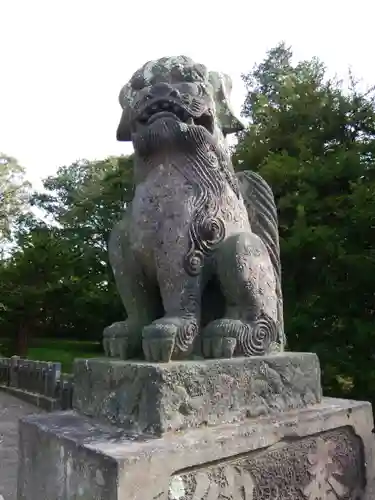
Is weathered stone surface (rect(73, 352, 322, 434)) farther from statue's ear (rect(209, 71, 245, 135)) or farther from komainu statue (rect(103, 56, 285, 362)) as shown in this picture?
statue's ear (rect(209, 71, 245, 135))

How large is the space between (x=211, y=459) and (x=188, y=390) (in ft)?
0.71

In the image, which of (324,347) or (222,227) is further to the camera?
(324,347)

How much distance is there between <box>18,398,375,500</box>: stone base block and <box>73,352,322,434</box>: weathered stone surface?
0.04 metres

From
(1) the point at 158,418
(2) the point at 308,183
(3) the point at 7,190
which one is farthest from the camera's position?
(3) the point at 7,190

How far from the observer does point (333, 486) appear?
1921mm

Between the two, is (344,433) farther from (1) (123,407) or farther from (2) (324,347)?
(2) (324,347)

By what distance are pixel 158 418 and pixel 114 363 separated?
0.94ft

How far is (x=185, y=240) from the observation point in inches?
72.7

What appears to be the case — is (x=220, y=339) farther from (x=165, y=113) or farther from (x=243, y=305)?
(x=165, y=113)

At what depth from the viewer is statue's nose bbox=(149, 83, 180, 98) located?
1929 mm

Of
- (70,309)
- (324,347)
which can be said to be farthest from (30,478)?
(70,309)

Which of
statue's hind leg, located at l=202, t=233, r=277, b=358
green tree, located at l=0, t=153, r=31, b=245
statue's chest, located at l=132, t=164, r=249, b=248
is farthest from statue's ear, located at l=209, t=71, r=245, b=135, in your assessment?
green tree, located at l=0, t=153, r=31, b=245

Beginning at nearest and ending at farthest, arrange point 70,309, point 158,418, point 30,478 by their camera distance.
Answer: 1. point 158,418
2. point 30,478
3. point 70,309

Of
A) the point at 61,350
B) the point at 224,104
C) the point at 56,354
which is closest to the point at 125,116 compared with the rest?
the point at 224,104
